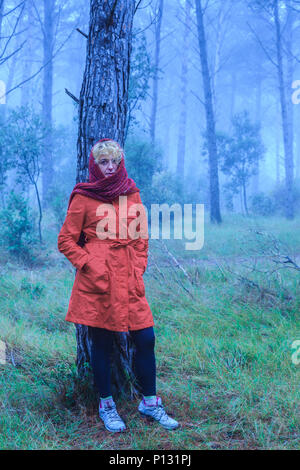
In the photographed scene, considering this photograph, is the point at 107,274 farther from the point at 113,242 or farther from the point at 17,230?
the point at 17,230

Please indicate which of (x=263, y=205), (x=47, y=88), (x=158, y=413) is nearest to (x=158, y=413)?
(x=158, y=413)

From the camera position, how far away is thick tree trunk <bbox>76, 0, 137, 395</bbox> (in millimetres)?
2879

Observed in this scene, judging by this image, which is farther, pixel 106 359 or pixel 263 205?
pixel 263 205

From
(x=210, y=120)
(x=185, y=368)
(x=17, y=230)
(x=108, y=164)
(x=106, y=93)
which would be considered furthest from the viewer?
(x=210, y=120)

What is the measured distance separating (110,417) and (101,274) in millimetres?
917

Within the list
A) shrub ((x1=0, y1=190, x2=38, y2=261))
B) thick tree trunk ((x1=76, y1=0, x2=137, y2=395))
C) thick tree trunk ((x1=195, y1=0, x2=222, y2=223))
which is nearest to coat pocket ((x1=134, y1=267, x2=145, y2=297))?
thick tree trunk ((x1=76, y1=0, x2=137, y2=395))

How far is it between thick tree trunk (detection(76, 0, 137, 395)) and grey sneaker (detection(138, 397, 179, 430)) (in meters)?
0.25

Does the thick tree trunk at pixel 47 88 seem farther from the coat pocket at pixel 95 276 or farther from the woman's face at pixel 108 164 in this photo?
the coat pocket at pixel 95 276

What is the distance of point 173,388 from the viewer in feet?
9.99

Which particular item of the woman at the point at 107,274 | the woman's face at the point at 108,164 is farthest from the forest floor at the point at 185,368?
the woman's face at the point at 108,164

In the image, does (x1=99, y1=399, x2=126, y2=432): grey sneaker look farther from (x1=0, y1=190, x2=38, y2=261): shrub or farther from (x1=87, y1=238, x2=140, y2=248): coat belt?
(x1=0, y1=190, x2=38, y2=261): shrub

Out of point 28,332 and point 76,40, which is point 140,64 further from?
point 76,40

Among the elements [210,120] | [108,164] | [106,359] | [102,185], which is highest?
[210,120]

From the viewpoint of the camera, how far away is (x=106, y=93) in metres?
2.88
